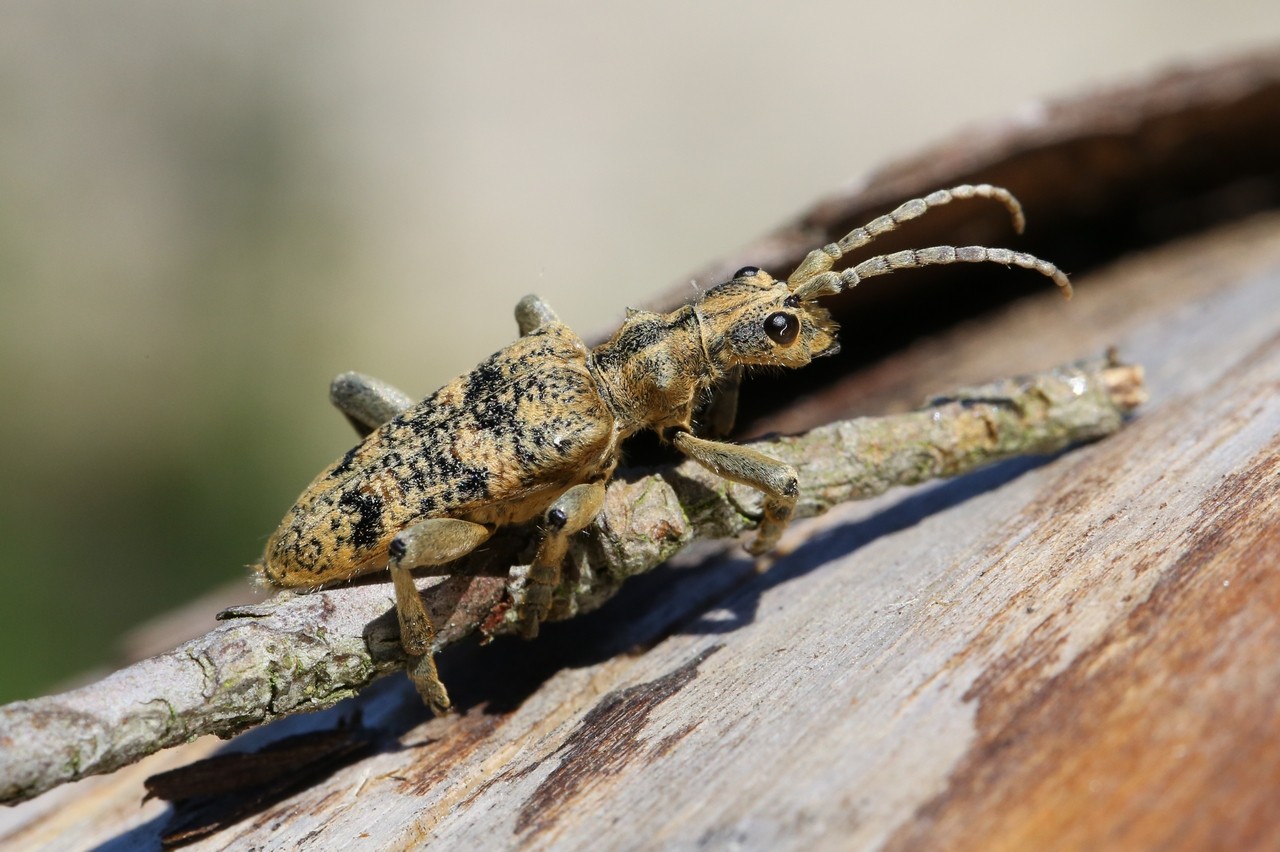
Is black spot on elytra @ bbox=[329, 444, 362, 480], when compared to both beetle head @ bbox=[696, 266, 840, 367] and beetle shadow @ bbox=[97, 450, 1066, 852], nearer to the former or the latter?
beetle shadow @ bbox=[97, 450, 1066, 852]

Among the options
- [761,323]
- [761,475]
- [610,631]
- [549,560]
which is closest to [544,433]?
[549,560]

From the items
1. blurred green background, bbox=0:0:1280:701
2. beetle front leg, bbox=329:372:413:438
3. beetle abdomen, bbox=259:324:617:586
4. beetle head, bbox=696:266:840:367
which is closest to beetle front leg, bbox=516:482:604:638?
beetle abdomen, bbox=259:324:617:586

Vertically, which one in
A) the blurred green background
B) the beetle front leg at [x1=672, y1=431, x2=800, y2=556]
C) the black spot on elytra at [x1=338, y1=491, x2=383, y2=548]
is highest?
the blurred green background

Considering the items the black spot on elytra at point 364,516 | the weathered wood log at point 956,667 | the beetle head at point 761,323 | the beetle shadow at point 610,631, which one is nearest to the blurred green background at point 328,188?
the weathered wood log at point 956,667

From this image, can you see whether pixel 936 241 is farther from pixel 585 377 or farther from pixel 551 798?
pixel 551 798

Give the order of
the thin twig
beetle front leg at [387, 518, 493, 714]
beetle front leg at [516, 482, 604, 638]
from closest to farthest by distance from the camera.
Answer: the thin twig < beetle front leg at [387, 518, 493, 714] < beetle front leg at [516, 482, 604, 638]

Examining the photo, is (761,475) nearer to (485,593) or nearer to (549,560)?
(549,560)

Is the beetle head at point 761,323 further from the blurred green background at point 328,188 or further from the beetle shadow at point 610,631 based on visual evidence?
the blurred green background at point 328,188
